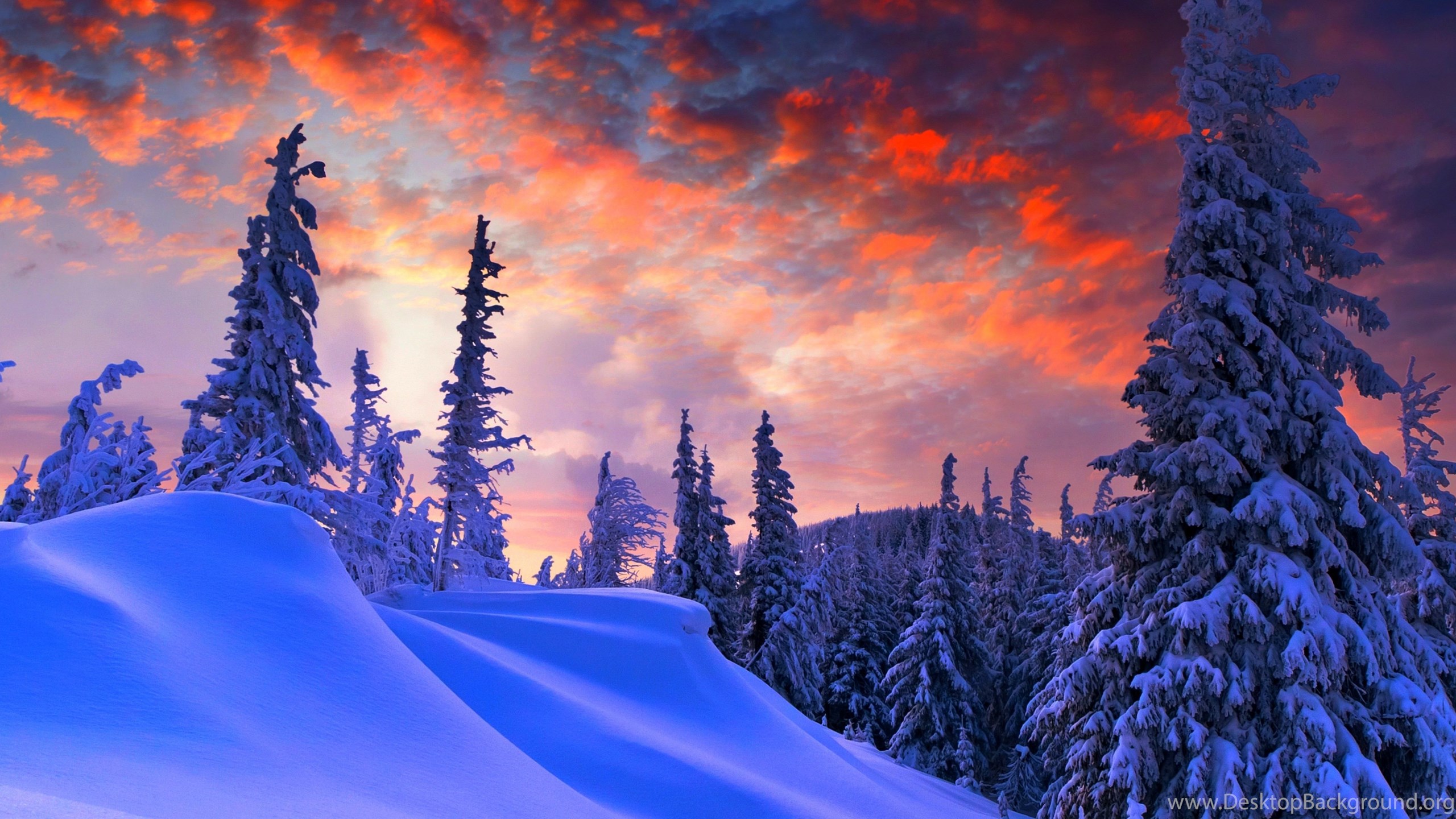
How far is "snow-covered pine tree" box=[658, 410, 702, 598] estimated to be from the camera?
33188 millimetres

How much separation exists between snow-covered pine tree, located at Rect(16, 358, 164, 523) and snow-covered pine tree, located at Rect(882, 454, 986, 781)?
2673cm

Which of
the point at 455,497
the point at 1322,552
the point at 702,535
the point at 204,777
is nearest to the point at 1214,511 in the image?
Answer: the point at 1322,552

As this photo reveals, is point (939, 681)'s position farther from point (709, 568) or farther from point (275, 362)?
point (275, 362)

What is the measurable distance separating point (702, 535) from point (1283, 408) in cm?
2474

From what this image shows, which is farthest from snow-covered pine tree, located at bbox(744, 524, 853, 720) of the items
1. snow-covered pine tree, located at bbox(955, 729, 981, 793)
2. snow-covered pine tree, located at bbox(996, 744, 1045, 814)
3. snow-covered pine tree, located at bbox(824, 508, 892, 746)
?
snow-covered pine tree, located at bbox(996, 744, 1045, 814)

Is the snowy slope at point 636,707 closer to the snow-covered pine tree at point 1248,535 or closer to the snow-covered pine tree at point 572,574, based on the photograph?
the snow-covered pine tree at point 1248,535

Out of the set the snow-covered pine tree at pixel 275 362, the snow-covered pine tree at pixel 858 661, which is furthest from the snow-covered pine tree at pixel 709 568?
the snow-covered pine tree at pixel 275 362

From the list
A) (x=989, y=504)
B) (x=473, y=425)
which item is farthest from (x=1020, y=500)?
(x=473, y=425)

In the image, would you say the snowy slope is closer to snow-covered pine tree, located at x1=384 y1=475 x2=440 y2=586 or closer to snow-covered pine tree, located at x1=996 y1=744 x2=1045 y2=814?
snow-covered pine tree, located at x1=384 y1=475 x2=440 y2=586

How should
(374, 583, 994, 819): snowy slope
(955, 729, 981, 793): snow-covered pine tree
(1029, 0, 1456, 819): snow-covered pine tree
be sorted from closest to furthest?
(374, 583, 994, 819): snowy slope → (1029, 0, 1456, 819): snow-covered pine tree → (955, 729, 981, 793): snow-covered pine tree

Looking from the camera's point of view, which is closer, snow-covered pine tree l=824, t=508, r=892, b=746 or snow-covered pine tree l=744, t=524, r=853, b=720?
snow-covered pine tree l=744, t=524, r=853, b=720

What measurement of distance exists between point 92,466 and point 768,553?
2479 centimetres

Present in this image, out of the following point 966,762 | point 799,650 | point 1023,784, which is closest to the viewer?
point 966,762

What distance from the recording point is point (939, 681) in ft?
107
